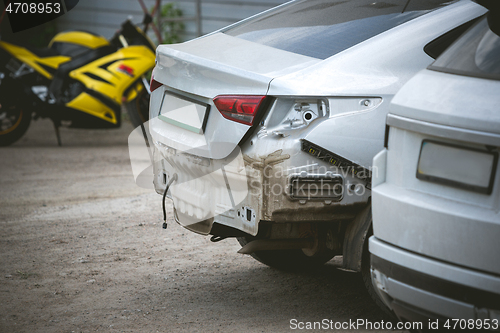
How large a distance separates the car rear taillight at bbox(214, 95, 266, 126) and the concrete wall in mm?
7563

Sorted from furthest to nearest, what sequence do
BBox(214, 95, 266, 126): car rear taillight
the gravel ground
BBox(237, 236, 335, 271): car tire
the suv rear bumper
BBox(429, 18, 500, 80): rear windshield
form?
1. BBox(237, 236, 335, 271): car tire
2. the gravel ground
3. BBox(214, 95, 266, 126): car rear taillight
4. BBox(429, 18, 500, 80): rear windshield
5. the suv rear bumper

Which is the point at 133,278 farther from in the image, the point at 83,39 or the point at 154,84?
the point at 83,39

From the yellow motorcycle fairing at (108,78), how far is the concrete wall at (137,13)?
3318mm

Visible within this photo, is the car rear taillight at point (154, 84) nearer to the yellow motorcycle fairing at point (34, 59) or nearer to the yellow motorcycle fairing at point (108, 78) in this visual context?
the yellow motorcycle fairing at point (108, 78)

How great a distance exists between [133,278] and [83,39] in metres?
5.30

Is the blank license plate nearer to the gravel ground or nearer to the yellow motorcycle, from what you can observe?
the gravel ground

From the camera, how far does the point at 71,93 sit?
7.59 meters

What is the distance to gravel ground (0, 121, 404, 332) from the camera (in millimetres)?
3049

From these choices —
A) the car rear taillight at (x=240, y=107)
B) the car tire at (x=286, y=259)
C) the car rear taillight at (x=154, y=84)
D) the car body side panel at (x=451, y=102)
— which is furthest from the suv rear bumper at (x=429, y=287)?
the car rear taillight at (x=154, y=84)

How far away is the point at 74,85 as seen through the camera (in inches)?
300

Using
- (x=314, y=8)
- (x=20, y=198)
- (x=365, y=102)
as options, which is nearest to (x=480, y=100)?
(x=365, y=102)

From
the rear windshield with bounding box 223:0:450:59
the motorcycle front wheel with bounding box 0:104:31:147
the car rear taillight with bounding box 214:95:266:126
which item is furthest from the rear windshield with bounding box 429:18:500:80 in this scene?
the motorcycle front wheel with bounding box 0:104:31:147

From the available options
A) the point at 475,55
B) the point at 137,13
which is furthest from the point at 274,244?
the point at 137,13

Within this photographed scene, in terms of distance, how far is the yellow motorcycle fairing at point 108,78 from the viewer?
7492 millimetres
